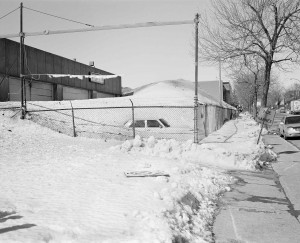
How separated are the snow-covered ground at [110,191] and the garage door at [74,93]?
23.3 meters

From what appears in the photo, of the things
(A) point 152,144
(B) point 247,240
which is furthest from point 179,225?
(A) point 152,144

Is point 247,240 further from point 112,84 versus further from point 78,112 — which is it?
point 112,84

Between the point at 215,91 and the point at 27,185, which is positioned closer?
the point at 27,185

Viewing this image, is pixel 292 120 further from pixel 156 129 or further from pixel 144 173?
pixel 144 173

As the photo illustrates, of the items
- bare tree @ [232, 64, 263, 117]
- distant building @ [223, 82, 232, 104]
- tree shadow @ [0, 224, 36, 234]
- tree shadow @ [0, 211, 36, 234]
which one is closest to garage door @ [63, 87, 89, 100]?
bare tree @ [232, 64, 263, 117]

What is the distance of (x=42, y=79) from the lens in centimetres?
2922

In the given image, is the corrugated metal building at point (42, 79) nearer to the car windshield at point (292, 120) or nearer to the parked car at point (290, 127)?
the parked car at point (290, 127)

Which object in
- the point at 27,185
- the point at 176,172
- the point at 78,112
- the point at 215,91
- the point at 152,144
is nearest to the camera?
the point at 27,185

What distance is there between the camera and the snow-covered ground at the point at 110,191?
4.13 m

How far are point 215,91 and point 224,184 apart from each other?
8279 centimetres

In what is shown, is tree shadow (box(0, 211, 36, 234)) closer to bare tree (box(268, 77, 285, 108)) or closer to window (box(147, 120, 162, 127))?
window (box(147, 120, 162, 127))

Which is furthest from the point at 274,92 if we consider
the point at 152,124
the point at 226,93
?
the point at 152,124

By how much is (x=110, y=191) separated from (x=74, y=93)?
32188 millimetres

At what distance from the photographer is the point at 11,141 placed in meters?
11.6
